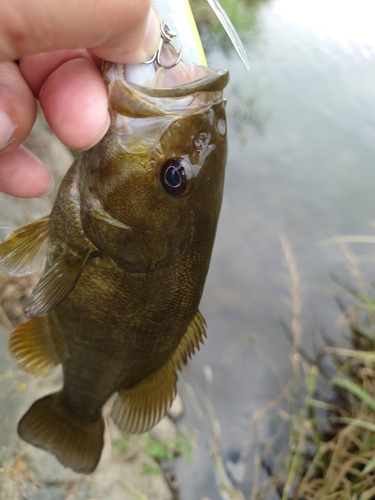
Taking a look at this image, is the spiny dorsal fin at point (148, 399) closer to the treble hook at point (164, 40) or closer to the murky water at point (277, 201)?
the treble hook at point (164, 40)

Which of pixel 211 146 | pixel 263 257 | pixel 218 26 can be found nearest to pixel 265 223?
pixel 263 257

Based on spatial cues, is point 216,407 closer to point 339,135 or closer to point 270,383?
point 270,383

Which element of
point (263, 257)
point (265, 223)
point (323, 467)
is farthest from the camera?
point (265, 223)

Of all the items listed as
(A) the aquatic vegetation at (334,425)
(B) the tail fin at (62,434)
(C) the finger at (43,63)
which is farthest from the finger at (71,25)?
(A) the aquatic vegetation at (334,425)

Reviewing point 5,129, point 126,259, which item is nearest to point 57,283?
point 126,259

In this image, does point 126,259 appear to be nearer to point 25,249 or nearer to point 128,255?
point 128,255

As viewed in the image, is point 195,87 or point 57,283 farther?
point 57,283
